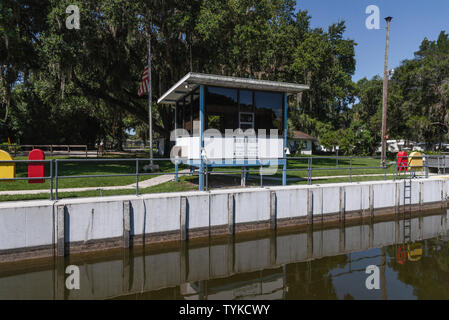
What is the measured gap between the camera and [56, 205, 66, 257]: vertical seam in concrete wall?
7.27 metres

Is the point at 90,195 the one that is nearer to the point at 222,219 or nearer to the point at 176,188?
the point at 176,188

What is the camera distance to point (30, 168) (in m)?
A: 8.88

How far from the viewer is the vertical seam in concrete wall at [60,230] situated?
286 inches

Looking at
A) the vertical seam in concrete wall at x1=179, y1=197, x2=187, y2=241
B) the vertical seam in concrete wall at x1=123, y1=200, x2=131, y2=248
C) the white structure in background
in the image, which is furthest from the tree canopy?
the white structure in background

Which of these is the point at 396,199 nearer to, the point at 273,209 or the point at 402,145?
the point at 273,209

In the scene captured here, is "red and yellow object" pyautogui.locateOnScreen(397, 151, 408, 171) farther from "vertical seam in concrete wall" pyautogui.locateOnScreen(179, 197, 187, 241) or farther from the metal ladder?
"vertical seam in concrete wall" pyautogui.locateOnScreen(179, 197, 187, 241)

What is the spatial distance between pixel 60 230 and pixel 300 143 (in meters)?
39.3

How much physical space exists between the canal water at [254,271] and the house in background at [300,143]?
111 ft

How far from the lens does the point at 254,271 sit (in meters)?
7.56

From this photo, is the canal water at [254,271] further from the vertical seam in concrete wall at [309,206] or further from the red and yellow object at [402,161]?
the red and yellow object at [402,161]

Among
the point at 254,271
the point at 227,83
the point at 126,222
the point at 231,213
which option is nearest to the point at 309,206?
the point at 231,213

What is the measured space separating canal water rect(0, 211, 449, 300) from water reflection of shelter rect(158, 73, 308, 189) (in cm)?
286
